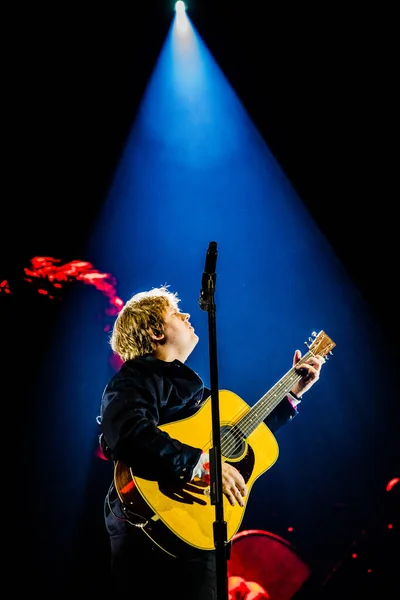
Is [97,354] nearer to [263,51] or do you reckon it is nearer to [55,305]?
[55,305]

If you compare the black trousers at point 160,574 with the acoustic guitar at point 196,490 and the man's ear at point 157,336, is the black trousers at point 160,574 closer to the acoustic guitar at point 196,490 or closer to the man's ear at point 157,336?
the acoustic guitar at point 196,490

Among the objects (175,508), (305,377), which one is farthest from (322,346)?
(175,508)

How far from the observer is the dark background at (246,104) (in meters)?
5.38

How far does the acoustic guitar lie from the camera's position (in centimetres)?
179

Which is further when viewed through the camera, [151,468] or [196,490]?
[196,490]

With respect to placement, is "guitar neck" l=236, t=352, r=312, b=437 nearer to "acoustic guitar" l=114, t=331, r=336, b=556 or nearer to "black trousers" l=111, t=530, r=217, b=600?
"acoustic guitar" l=114, t=331, r=336, b=556

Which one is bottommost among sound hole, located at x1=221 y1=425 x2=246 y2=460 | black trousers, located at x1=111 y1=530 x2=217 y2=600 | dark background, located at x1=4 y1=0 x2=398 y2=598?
black trousers, located at x1=111 y1=530 x2=217 y2=600

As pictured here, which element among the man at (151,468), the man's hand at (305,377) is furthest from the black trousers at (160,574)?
the man's hand at (305,377)

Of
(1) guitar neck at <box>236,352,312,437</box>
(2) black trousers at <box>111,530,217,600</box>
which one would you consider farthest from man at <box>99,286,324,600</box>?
(1) guitar neck at <box>236,352,312,437</box>

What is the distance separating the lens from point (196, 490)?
1.88 m

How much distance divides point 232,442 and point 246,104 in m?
5.38

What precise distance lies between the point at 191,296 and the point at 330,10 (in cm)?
433

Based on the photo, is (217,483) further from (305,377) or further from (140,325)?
(305,377)

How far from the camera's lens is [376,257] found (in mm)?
5352
